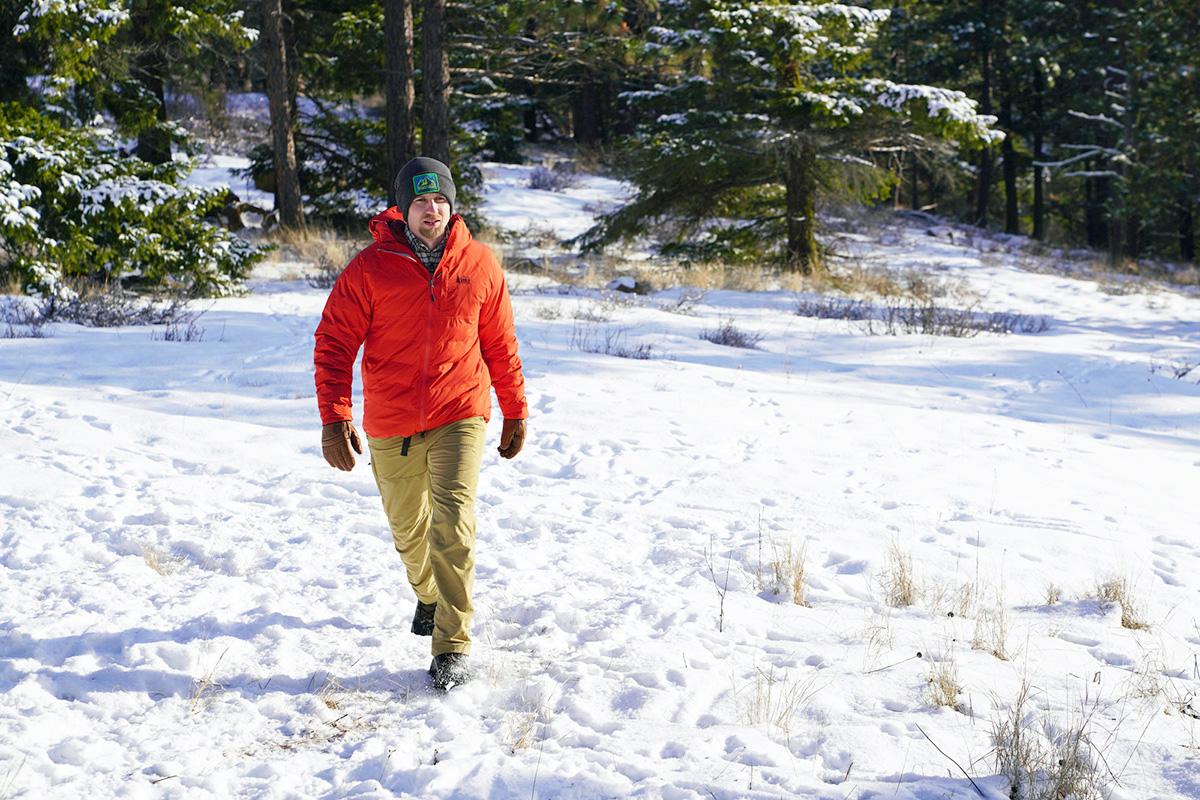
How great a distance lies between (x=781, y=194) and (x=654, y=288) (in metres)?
4.14

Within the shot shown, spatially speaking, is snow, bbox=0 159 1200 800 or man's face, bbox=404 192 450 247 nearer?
snow, bbox=0 159 1200 800

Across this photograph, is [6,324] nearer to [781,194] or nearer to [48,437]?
[48,437]

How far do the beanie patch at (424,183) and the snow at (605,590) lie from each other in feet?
6.02

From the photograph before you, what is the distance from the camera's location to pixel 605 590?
13.1ft

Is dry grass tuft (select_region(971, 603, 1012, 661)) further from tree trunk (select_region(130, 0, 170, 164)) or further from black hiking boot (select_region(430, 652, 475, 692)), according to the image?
tree trunk (select_region(130, 0, 170, 164))

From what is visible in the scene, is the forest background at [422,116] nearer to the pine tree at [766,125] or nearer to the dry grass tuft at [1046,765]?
the pine tree at [766,125]

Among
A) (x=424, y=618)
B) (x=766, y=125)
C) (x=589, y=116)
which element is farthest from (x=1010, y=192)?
(x=424, y=618)

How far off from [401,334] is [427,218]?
433 millimetres

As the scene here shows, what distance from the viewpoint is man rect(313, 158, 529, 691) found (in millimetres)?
3023

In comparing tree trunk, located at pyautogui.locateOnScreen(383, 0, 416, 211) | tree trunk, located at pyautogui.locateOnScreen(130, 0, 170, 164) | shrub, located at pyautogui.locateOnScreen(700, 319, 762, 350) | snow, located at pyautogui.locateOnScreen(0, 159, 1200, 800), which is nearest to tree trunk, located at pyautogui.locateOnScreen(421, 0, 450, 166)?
tree trunk, located at pyautogui.locateOnScreen(383, 0, 416, 211)

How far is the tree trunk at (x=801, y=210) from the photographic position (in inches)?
552

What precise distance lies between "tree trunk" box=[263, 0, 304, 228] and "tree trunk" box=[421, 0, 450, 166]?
360cm

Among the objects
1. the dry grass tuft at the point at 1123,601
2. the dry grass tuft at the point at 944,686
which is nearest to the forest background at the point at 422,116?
the dry grass tuft at the point at 944,686

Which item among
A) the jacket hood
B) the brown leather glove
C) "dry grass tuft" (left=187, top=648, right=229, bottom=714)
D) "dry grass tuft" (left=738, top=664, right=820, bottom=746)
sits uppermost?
the jacket hood
